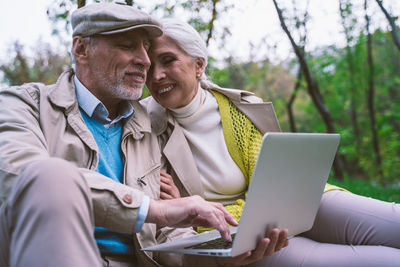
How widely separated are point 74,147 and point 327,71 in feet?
38.4

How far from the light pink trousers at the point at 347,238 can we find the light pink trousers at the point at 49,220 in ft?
4.23

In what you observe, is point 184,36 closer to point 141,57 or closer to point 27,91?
point 141,57

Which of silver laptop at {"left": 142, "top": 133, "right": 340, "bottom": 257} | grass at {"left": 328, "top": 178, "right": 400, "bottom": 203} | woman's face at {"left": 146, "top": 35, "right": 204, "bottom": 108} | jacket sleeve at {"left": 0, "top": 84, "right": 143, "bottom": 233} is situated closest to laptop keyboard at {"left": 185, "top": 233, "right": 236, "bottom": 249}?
silver laptop at {"left": 142, "top": 133, "right": 340, "bottom": 257}

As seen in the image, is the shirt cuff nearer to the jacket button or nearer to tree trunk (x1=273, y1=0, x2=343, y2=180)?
the jacket button

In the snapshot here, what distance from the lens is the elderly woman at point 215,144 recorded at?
7.52 feet

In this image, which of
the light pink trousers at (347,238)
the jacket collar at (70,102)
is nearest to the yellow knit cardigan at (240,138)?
the light pink trousers at (347,238)

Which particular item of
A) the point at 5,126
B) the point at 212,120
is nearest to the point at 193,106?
the point at 212,120

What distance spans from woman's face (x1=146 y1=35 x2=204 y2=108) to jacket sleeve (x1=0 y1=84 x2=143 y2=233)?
0.95 meters

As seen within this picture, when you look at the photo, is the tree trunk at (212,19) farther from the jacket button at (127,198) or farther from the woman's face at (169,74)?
Result: the jacket button at (127,198)

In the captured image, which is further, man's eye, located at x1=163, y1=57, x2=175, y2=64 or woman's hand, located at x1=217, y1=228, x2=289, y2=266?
man's eye, located at x1=163, y1=57, x2=175, y2=64

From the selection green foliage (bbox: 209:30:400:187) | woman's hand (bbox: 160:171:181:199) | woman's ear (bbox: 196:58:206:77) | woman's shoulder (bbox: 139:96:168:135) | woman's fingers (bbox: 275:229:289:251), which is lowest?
green foliage (bbox: 209:30:400:187)

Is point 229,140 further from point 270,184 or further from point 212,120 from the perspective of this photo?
point 270,184

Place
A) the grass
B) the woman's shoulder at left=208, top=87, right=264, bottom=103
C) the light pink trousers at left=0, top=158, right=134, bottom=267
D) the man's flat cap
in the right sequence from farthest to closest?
the grass → the woman's shoulder at left=208, top=87, right=264, bottom=103 → the man's flat cap → the light pink trousers at left=0, top=158, right=134, bottom=267

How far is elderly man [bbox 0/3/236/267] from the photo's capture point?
1180 mm
